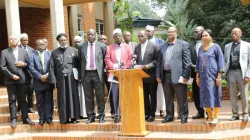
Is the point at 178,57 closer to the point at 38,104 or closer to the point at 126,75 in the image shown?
the point at 126,75

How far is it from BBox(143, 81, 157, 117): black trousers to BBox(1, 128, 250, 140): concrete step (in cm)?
66

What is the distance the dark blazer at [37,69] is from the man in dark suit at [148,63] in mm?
1973

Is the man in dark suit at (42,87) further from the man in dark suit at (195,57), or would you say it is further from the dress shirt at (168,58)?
the man in dark suit at (195,57)

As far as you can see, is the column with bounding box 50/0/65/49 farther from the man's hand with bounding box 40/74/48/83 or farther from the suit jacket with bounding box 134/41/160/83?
the suit jacket with bounding box 134/41/160/83

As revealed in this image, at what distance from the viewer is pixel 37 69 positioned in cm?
822

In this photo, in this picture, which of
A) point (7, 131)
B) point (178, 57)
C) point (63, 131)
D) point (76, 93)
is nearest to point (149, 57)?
point (178, 57)

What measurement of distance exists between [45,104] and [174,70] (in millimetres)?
2832

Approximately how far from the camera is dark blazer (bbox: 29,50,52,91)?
26.6ft

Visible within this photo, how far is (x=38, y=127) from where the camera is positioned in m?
8.24

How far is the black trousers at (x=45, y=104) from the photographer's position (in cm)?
819

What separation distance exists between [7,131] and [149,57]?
10.8 ft

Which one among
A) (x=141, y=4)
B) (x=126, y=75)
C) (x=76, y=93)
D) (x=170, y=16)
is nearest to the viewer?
(x=126, y=75)

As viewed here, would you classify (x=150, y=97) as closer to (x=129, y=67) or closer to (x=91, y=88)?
(x=129, y=67)

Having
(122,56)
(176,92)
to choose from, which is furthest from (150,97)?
(122,56)
